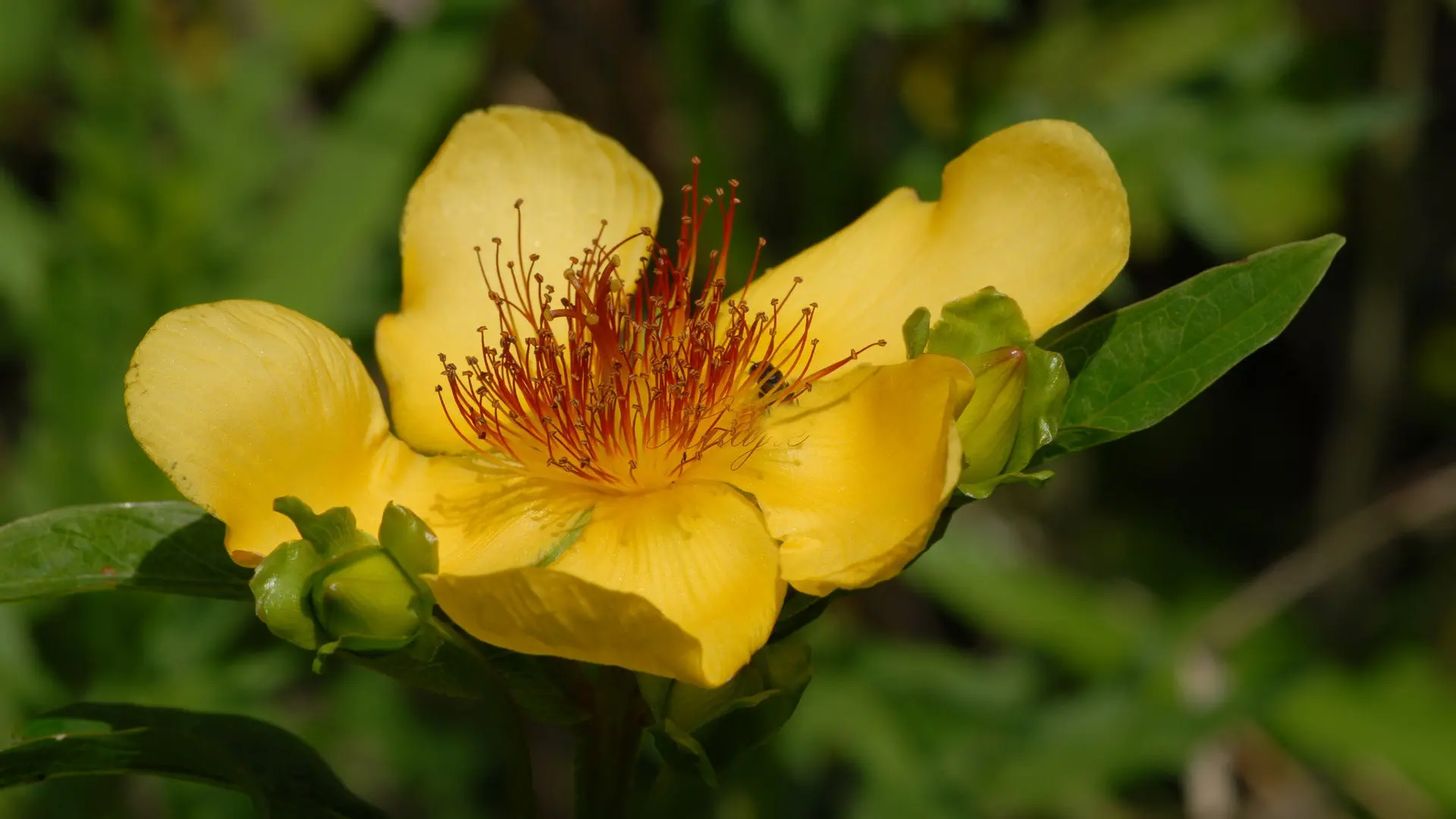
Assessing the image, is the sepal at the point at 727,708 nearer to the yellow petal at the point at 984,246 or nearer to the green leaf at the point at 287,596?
the green leaf at the point at 287,596

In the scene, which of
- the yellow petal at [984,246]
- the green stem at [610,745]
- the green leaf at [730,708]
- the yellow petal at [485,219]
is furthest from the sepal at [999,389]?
the yellow petal at [485,219]

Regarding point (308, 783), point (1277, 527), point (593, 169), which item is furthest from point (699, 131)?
point (1277, 527)

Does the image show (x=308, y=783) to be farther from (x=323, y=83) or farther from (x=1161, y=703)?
(x=323, y=83)

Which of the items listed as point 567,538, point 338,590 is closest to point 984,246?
point 567,538

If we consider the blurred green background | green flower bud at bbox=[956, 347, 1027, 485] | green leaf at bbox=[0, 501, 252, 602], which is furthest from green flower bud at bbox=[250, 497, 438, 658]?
the blurred green background

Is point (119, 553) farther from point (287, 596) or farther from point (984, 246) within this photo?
point (984, 246)

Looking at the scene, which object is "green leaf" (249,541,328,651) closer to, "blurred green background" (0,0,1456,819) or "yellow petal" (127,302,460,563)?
A: "yellow petal" (127,302,460,563)
